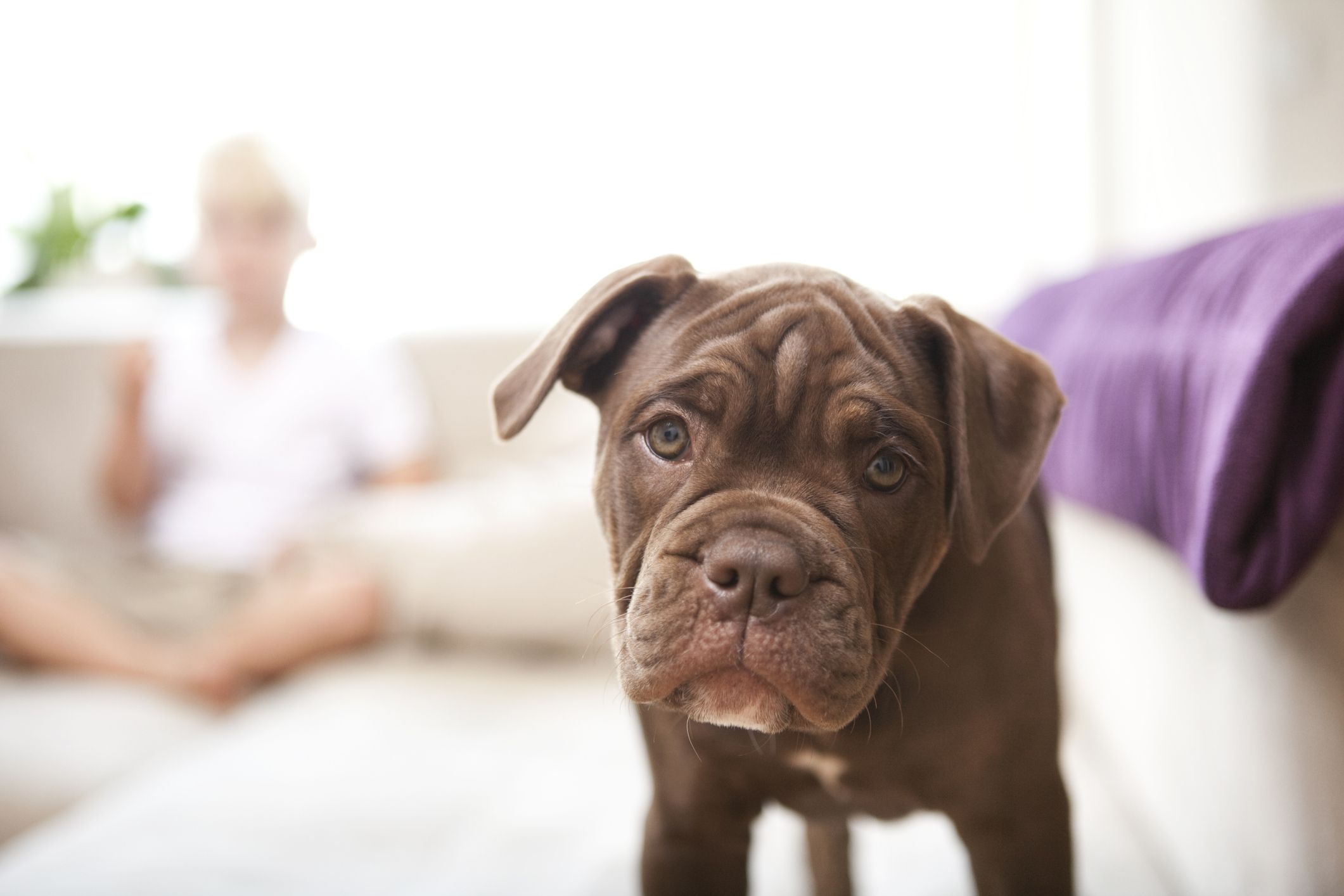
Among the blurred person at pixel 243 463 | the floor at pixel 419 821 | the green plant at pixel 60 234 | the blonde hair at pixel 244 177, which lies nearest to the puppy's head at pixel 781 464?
the floor at pixel 419 821

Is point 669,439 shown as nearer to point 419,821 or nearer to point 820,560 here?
point 820,560

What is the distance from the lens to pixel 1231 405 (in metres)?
1.21

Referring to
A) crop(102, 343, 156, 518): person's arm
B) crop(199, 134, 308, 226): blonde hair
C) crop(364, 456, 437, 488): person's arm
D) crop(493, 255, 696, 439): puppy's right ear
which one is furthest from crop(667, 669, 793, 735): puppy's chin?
crop(102, 343, 156, 518): person's arm

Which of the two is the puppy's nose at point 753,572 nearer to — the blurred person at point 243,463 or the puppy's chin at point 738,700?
the puppy's chin at point 738,700

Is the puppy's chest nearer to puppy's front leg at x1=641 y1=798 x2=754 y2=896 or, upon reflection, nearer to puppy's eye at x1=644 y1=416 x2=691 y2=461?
puppy's front leg at x1=641 y1=798 x2=754 y2=896

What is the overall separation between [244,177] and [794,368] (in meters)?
2.91

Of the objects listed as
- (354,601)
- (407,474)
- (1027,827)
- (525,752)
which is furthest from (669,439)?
(407,474)

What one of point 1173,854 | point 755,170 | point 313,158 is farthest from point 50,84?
point 1173,854

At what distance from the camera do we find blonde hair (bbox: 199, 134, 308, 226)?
3.42m

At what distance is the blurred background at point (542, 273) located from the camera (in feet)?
5.91

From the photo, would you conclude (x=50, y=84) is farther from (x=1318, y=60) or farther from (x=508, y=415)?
(x=1318, y=60)

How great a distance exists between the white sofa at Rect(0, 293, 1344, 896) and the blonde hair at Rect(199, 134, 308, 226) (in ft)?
3.95

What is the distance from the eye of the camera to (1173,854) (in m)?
1.78

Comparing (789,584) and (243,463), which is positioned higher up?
(789,584)
